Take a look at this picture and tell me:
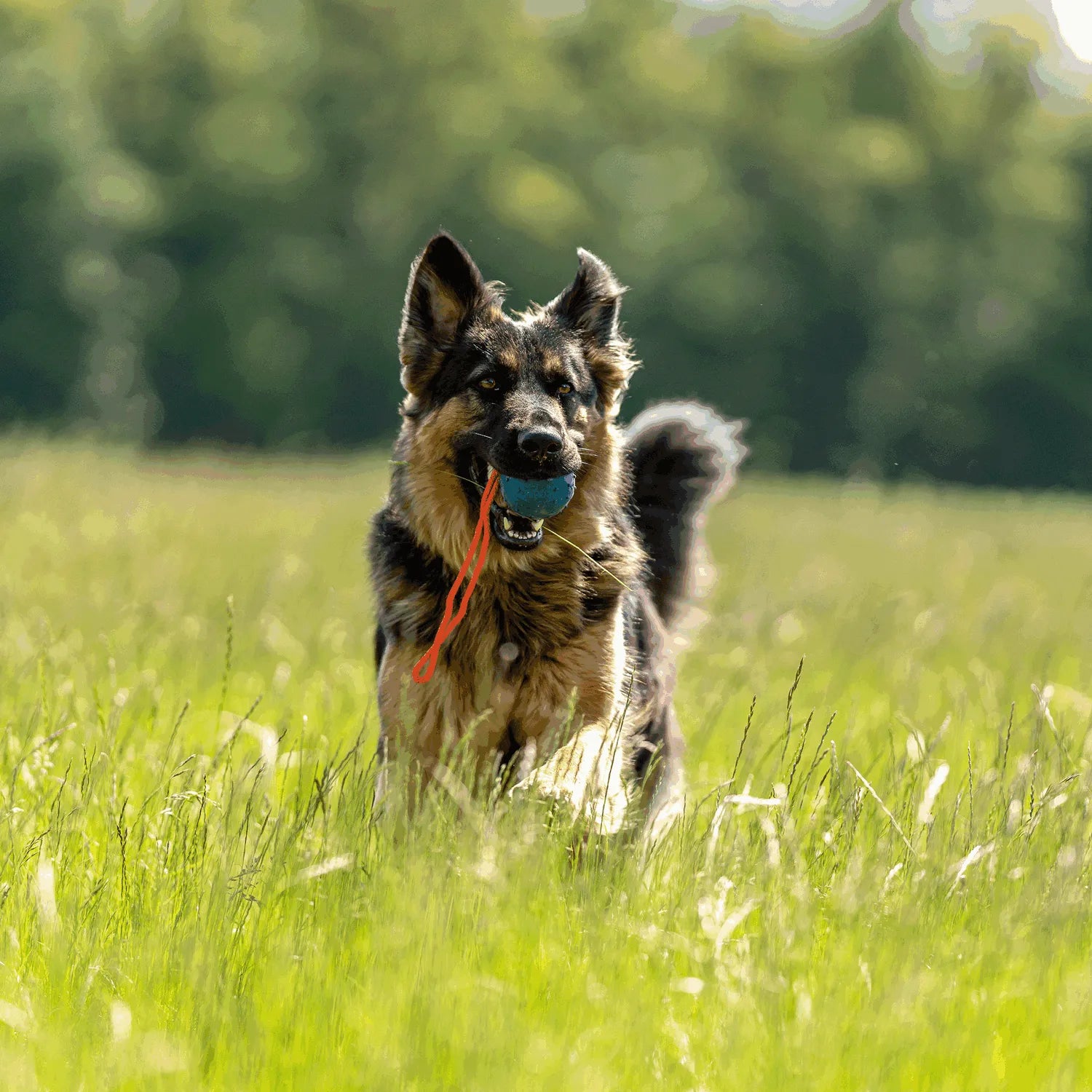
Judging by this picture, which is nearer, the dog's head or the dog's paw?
the dog's paw

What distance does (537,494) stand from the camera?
4.44 metres

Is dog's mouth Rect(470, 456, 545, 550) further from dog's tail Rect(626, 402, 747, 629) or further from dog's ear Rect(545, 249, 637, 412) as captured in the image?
dog's tail Rect(626, 402, 747, 629)

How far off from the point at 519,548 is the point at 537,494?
25 cm

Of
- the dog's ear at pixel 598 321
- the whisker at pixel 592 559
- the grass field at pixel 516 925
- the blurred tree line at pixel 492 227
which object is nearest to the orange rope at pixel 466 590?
the whisker at pixel 592 559

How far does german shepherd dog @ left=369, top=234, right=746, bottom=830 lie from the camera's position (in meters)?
4.40

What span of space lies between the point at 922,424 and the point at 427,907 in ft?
131

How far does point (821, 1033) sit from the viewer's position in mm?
2688

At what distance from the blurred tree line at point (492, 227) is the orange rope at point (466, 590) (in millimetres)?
32921

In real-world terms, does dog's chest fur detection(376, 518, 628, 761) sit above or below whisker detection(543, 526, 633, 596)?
below

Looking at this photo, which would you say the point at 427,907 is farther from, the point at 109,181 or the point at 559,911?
the point at 109,181

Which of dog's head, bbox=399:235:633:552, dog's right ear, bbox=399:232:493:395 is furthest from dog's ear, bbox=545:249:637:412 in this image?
dog's right ear, bbox=399:232:493:395

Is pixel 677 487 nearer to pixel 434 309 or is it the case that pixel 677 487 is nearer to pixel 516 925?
pixel 434 309

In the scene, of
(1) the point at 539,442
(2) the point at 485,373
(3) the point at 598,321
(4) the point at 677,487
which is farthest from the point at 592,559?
(4) the point at 677,487

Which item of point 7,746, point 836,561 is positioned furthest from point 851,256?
point 7,746
